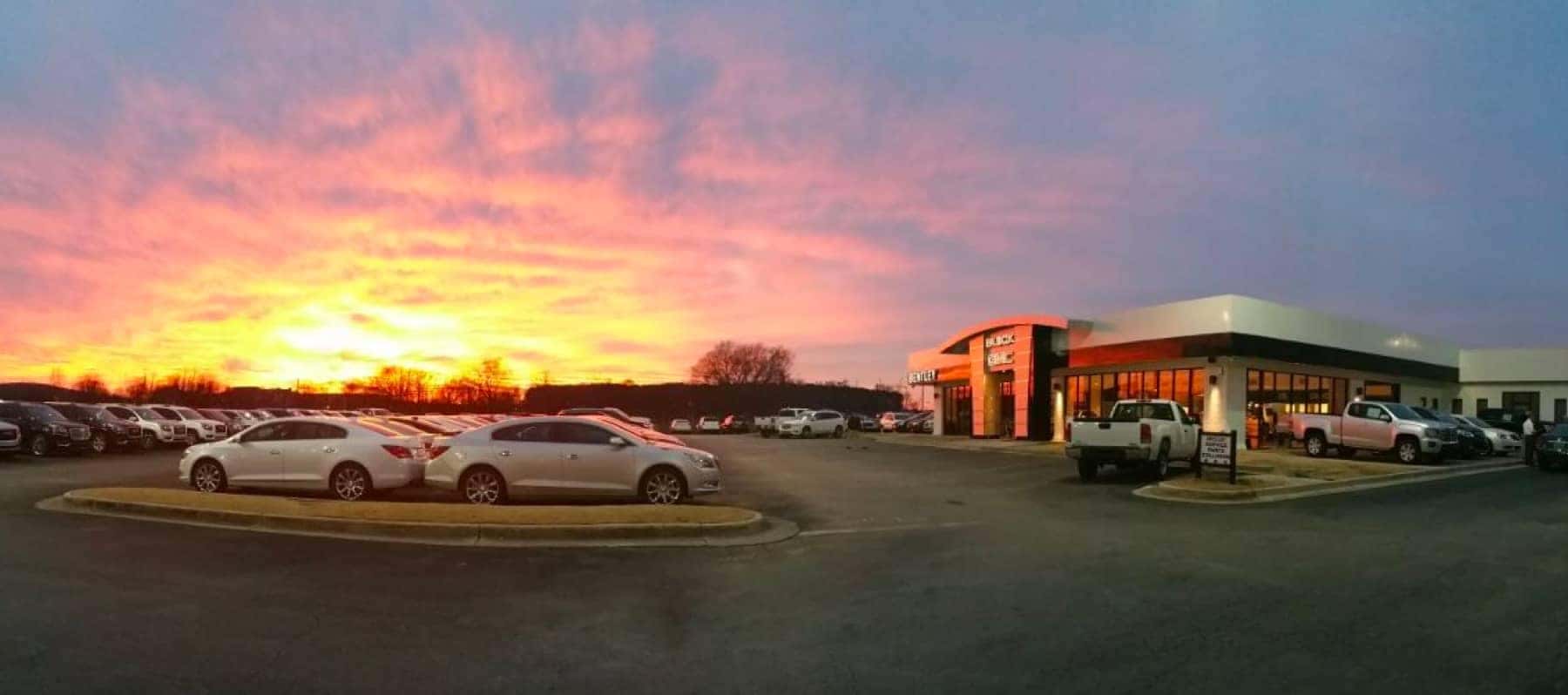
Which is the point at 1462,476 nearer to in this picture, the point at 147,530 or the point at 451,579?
the point at 451,579

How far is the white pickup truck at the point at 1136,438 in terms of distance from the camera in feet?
66.2

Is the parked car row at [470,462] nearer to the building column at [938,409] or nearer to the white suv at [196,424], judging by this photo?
the white suv at [196,424]

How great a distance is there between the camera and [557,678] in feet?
19.0

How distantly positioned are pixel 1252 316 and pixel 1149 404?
39.9 ft

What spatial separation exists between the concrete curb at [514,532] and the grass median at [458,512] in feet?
0.37

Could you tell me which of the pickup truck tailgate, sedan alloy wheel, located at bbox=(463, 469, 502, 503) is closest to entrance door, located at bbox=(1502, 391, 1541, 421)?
the pickup truck tailgate

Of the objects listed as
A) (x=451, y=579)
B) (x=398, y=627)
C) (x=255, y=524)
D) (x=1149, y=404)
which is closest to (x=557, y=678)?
(x=398, y=627)

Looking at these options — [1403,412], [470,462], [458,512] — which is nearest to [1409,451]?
[1403,412]

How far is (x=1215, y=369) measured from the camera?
31.8 metres

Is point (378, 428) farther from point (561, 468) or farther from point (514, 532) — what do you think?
point (514, 532)

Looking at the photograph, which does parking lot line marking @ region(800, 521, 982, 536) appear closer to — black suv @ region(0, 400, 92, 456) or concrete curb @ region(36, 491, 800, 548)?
concrete curb @ region(36, 491, 800, 548)

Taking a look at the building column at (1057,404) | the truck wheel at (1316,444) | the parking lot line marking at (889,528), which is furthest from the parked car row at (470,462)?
the building column at (1057,404)

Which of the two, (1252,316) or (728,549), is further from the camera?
(1252,316)

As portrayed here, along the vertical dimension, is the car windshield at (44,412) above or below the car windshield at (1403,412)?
below
